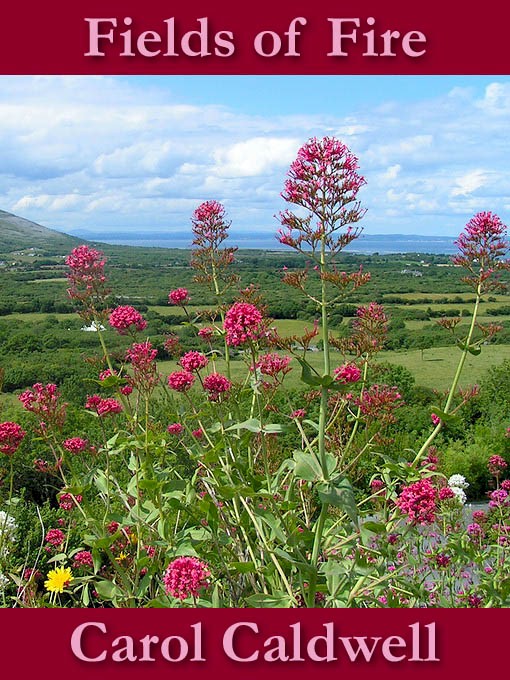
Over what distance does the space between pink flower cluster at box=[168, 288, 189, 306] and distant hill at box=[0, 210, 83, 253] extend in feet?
162

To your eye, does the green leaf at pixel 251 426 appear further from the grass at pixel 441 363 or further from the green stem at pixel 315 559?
the grass at pixel 441 363

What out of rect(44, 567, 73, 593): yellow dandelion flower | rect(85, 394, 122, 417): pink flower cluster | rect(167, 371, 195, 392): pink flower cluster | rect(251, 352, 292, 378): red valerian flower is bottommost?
rect(44, 567, 73, 593): yellow dandelion flower

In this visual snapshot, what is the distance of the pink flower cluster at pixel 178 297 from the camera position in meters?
4.08

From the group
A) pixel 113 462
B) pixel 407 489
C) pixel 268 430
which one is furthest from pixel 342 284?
pixel 113 462

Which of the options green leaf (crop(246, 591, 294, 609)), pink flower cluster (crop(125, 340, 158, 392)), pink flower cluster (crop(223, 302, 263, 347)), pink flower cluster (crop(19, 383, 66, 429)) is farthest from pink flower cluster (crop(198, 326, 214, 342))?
green leaf (crop(246, 591, 294, 609))

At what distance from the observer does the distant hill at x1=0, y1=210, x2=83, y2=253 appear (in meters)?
56.1

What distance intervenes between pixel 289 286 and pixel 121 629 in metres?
1.71

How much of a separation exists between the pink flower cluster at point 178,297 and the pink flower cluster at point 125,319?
0.43 m

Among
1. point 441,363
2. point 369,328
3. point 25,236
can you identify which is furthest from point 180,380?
point 25,236

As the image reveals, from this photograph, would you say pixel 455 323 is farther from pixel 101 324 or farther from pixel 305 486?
pixel 101 324

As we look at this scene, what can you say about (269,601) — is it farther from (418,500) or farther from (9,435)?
(9,435)

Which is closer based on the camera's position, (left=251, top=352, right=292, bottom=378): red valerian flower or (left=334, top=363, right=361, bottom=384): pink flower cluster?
(left=334, top=363, right=361, bottom=384): pink flower cluster

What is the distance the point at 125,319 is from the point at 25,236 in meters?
69.5

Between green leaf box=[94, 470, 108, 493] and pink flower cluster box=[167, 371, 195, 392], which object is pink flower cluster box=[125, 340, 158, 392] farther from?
green leaf box=[94, 470, 108, 493]
